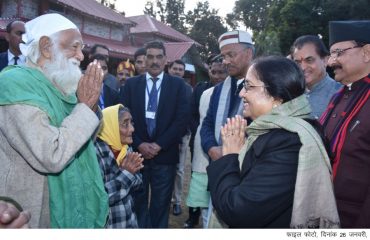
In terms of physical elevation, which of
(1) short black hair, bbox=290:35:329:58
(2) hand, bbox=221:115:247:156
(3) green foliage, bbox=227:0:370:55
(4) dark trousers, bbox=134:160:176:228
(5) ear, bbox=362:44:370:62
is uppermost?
(3) green foliage, bbox=227:0:370:55

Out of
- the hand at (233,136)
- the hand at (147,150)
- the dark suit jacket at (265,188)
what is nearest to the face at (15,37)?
the hand at (147,150)

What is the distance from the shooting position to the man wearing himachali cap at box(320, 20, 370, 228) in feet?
7.92

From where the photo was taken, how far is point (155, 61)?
4.92 meters

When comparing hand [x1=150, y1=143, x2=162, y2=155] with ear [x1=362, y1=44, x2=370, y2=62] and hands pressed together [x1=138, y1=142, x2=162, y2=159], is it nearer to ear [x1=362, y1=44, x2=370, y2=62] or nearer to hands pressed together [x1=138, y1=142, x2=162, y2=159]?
hands pressed together [x1=138, y1=142, x2=162, y2=159]

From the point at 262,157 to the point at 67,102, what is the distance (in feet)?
4.14

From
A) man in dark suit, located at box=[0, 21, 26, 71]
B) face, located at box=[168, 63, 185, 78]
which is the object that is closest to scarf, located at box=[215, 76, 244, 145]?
man in dark suit, located at box=[0, 21, 26, 71]

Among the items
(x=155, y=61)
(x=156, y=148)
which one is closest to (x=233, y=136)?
(x=156, y=148)

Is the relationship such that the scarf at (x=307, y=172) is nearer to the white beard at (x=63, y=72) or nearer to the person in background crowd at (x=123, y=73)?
the white beard at (x=63, y=72)

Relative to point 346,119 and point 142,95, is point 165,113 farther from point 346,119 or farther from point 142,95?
point 346,119

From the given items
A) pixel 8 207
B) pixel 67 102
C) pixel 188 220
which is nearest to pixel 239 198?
pixel 8 207

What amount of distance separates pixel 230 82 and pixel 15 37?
290 centimetres

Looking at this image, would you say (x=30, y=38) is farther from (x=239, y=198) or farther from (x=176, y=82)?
(x=176, y=82)

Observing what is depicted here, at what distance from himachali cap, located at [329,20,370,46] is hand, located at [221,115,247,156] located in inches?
48.6

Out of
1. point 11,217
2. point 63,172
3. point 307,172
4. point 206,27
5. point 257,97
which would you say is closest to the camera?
point 11,217
